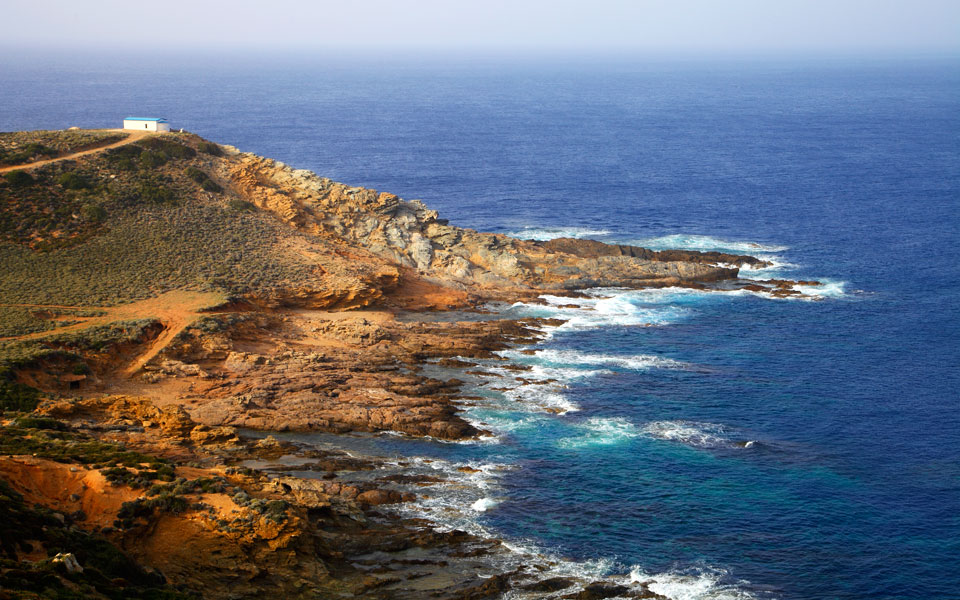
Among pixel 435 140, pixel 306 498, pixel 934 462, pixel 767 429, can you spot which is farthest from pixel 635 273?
pixel 435 140

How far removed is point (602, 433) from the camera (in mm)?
Answer: 57469

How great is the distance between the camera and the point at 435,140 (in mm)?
178000

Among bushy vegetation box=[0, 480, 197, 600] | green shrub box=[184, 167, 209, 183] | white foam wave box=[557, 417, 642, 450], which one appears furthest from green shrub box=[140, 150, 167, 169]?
bushy vegetation box=[0, 480, 197, 600]

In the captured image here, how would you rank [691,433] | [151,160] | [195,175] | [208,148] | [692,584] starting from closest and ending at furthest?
1. [692,584]
2. [691,433]
3. [151,160]
4. [195,175]
5. [208,148]

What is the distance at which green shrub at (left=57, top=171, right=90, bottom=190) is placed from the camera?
253 feet

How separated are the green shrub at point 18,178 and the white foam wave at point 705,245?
6343 centimetres

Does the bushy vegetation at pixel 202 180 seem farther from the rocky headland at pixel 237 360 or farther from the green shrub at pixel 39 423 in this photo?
the green shrub at pixel 39 423

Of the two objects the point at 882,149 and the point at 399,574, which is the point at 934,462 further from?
the point at 882,149

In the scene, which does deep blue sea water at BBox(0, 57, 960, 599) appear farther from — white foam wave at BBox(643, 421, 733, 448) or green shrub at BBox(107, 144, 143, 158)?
green shrub at BBox(107, 144, 143, 158)

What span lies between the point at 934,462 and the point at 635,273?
129 feet

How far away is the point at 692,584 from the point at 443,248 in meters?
53.9

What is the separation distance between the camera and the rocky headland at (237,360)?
39000 mm

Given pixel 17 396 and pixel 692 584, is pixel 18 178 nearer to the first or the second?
pixel 17 396

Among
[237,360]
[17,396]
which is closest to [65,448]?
[17,396]
